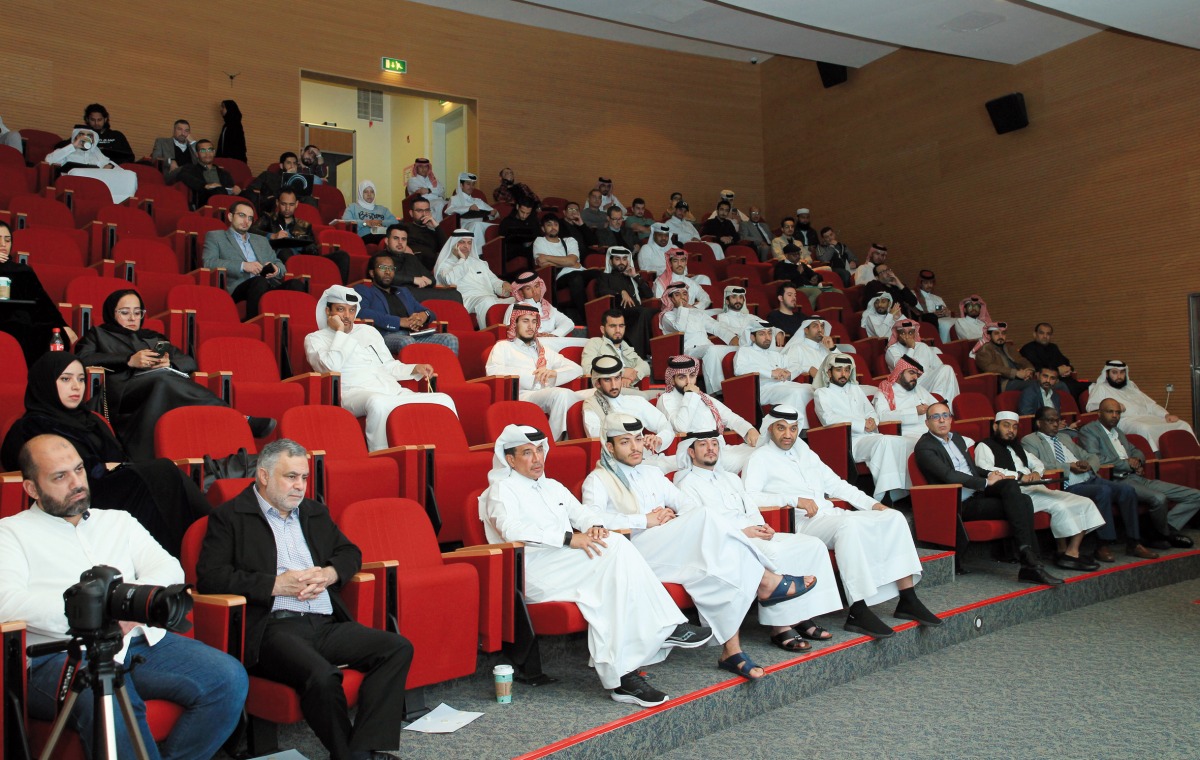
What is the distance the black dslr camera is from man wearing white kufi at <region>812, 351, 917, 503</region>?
14.1 ft

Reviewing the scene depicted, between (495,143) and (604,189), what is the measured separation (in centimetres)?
137

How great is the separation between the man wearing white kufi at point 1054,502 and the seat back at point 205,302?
13.8 feet

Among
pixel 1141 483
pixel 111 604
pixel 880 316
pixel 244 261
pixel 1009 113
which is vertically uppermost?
pixel 1009 113

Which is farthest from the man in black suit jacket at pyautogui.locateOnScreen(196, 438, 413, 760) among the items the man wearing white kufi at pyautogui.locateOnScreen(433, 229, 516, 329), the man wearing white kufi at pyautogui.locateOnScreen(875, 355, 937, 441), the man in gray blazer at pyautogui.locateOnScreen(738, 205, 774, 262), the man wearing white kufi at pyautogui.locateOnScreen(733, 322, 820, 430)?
the man in gray blazer at pyautogui.locateOnScreen(738, 205, 774, 262)

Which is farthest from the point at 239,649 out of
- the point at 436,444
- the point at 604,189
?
the point at 604,189

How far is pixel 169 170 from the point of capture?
811cm

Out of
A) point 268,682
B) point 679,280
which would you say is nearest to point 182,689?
point 268,682

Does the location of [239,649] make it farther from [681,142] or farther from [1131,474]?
[681,142]

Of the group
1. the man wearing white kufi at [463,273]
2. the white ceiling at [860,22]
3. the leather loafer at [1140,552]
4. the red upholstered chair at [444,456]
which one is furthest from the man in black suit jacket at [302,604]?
the white ceiling at [860,22]

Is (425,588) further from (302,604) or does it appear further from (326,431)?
(326,431)

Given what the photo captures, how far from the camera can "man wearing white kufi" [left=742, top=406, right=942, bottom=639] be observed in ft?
13.2

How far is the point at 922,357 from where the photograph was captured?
7707mm

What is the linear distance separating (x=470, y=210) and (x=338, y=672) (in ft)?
22.9

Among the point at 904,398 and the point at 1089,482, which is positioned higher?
the point at 904,398
